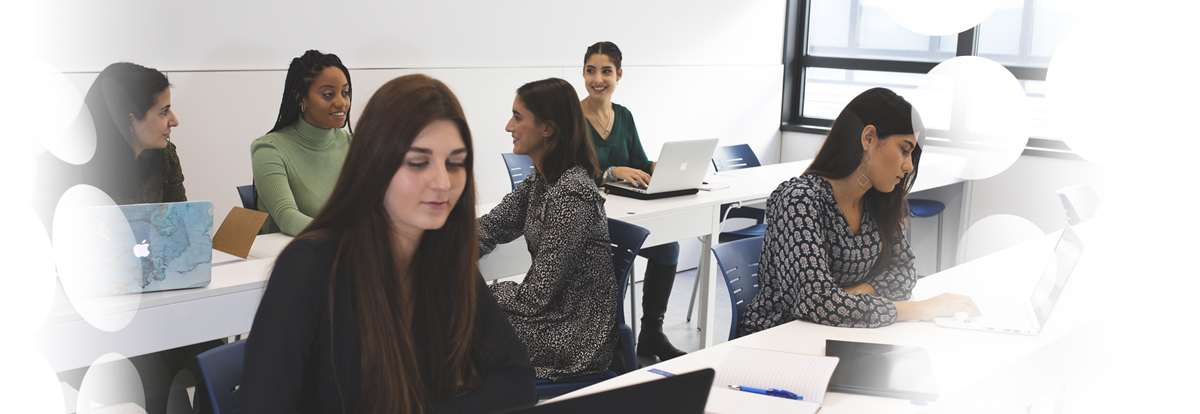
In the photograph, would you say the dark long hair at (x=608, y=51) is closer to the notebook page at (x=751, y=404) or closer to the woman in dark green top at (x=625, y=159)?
the woman in dark green top at (x=625, y=159)

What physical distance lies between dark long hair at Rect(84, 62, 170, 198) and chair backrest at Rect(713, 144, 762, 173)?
2.77 metres

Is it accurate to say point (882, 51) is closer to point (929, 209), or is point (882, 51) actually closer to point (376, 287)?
point (929, 209)

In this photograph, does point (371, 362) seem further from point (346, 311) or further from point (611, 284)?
point (611, 284)

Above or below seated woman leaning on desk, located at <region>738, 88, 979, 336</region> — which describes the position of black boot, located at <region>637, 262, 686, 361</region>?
below

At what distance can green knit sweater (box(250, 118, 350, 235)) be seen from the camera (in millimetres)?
2533

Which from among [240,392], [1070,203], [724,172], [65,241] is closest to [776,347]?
[240,392]

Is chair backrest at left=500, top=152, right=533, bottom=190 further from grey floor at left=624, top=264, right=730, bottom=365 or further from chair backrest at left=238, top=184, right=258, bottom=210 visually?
chair backrest at left=238, top=184, right=258, bottom=210

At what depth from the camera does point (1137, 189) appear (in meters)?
3.06

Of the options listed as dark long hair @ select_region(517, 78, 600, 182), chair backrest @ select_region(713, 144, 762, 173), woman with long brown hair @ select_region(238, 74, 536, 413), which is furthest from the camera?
chair backrest @ select_region(713, 144, 762, 173)

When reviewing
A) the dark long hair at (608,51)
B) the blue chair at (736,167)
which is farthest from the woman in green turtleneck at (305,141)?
the blue chair at (736,167)

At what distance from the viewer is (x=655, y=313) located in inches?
133

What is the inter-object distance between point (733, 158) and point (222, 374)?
345 cm
